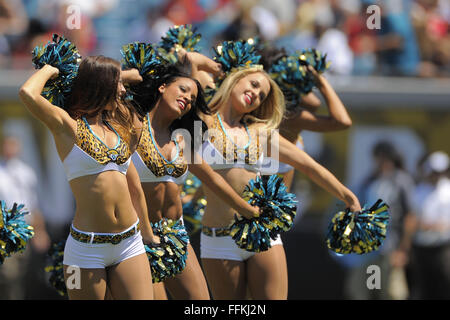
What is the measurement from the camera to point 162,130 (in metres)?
4.69

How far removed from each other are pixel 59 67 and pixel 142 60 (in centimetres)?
61

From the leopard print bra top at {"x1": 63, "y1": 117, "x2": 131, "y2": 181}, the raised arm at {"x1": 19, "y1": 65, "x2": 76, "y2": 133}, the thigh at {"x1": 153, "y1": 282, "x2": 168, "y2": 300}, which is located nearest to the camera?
the raised arm at {"x1": 19, "y1": 65, "x2": 76, "y2": 133}

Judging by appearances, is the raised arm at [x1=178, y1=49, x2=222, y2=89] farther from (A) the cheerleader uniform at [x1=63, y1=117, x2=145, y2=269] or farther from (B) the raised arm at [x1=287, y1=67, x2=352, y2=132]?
(A) the cheerleader uniform at [x1=63, y1=117, x2=145, y2=269]

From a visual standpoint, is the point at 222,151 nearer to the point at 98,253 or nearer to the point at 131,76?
the point at 131,76

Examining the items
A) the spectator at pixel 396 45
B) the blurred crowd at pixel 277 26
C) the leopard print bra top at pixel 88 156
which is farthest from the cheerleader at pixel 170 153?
the spectator at pixel 396 45

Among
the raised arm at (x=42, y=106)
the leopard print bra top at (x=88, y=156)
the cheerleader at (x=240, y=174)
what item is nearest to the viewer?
the raised arm at (x=42, y=106)

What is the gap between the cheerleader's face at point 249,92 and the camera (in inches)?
197

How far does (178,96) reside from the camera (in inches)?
184

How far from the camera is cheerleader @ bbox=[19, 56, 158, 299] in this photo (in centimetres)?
412

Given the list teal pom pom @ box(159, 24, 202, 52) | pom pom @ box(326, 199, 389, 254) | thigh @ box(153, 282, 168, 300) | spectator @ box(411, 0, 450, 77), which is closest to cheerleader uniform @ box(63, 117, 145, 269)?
thigh @ box(153, 282, 168, 300)

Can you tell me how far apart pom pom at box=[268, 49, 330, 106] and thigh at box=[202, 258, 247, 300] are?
1.23 meters

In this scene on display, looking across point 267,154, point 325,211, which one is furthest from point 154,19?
point 267,154

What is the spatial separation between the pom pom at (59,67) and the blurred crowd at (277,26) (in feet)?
14.7

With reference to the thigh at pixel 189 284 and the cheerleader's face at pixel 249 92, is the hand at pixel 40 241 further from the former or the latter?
the cheerleader's face at pixel 249 92
